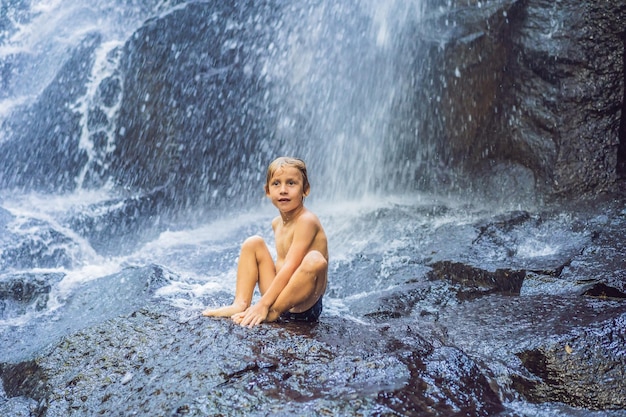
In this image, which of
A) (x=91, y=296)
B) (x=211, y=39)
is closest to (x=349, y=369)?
(x=91, y=296)

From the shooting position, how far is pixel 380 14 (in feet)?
26.6

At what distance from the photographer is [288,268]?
3.00 meters

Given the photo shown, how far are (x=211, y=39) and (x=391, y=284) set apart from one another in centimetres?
565

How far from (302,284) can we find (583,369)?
1.38m

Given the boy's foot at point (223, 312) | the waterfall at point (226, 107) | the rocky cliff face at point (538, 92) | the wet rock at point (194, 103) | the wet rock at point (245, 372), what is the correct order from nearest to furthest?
the wet rock at point (245, 372), the boy's foot at point (223, 312), the rocky cliff face at point (538, 92), the waterfall at point (226, 107), the wet rock at point (194, 103)

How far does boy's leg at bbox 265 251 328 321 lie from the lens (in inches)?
115

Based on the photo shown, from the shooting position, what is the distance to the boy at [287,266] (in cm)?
292

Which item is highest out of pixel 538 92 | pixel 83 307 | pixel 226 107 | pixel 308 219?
pixel 538 92

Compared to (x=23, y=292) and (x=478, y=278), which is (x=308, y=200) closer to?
(x=478, y=278)

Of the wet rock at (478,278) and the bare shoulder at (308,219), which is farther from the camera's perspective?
the wet rock at (478,278)

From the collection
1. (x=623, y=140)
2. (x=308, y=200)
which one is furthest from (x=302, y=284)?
(x=623, y=140)

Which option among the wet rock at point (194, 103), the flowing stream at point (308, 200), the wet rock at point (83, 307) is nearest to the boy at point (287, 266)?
the wet rock at point (83, 307)

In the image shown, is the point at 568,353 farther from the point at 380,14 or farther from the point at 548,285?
the point at 380,14

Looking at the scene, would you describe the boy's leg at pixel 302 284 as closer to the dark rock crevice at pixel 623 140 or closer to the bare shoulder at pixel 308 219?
the bare shoulder at pixel 308 219
